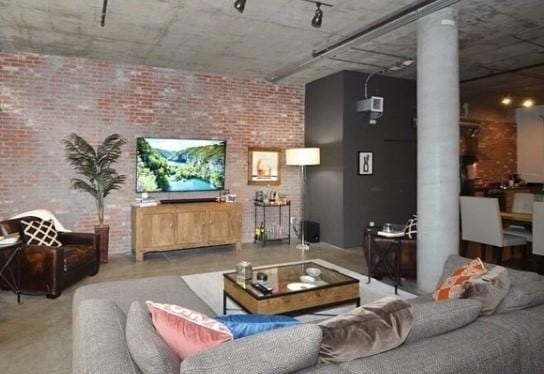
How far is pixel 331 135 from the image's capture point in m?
7.11

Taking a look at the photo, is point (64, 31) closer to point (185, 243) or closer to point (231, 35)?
point (231, 35)

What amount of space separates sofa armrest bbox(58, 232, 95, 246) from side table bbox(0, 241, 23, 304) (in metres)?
0.78

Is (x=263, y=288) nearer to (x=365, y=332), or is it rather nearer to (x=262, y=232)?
A: (x=365, y=332)

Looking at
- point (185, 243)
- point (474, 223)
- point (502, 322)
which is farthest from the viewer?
point (185, 243)

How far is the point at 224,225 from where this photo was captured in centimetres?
648

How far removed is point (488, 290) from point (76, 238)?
4.74 m

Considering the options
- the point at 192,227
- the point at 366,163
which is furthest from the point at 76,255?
the point at 366,163

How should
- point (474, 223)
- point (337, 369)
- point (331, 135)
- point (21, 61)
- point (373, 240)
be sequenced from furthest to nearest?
1. point (331, 135)
2. point (21, 61)
3. point (474, 223)
4. point (373, 240)
5. point (337, 369)

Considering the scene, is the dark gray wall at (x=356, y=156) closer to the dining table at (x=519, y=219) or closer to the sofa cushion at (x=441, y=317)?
the dining table at (x=519, y=219)

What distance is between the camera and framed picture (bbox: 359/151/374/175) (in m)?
7.00

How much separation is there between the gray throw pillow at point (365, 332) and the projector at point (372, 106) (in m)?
5.41

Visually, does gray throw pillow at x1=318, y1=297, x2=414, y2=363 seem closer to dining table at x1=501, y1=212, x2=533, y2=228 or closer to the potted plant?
dining table at x1=501, y1=212, x2=533, y2=228

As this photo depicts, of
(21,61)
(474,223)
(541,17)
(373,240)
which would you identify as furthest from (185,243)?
(541,17)

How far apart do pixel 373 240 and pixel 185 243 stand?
9.82 ft
